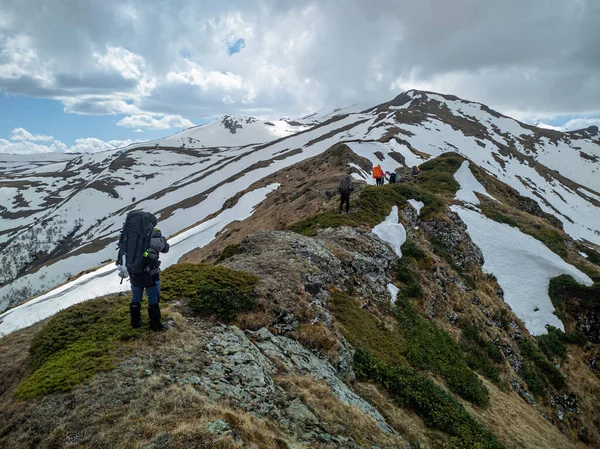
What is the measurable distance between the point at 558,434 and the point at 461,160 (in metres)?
33.8

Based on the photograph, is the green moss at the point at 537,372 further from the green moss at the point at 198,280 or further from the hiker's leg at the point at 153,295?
the hiker's leg at the point at 153,295

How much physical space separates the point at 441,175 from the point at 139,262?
115 feet

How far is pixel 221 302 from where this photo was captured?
31.6 feet

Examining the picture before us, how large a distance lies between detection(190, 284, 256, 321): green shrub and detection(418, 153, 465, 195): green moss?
2752cm

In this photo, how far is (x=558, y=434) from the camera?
12.7 metres

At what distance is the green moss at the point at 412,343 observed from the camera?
11266mm

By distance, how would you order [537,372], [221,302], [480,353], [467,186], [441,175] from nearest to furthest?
[221,302]
[480,353]
[537,372]
[467,186]
[441,175]

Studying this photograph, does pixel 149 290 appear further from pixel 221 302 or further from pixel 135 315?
pixel 221 302

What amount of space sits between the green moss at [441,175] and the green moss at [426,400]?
2586cm

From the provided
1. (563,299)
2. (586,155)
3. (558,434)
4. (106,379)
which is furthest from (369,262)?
(586,155)

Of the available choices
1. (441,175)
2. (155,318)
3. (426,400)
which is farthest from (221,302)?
(441,175)

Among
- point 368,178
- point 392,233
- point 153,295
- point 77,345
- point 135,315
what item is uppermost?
point 368,178

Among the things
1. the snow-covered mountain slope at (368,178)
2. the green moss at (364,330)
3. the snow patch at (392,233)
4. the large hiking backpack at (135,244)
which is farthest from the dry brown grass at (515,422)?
the snow-covered mountain slope at (368,178)

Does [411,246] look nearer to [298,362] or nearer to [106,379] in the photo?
[298,362]
